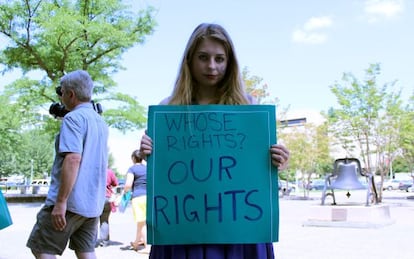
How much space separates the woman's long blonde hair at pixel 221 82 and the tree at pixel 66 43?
19.2 meters

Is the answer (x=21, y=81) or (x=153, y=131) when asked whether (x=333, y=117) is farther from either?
(x=153, y=131)

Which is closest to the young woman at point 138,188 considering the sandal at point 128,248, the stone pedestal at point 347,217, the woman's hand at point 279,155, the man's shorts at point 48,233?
the sandal at point 128,248

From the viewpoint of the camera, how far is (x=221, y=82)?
86.2 inches

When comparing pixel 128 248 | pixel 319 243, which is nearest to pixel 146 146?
pixel 128 248

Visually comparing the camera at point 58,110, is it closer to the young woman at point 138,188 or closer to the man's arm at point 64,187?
the man's arm at point 64,187

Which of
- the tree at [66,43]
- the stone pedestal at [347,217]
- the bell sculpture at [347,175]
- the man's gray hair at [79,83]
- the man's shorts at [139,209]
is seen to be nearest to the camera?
the man's gray hair at [79,83]

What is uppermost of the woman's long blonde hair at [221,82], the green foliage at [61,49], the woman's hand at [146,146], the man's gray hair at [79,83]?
the green foliage at [61,49]

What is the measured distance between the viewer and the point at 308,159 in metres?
34.5

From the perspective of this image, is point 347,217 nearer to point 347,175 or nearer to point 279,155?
point 347,175

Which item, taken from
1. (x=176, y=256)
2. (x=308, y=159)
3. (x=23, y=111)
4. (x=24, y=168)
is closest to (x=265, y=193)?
(x=176, y=256)

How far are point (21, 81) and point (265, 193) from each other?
21.6 metres

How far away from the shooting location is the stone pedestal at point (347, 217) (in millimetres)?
10922

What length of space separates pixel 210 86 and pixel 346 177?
1058 cm

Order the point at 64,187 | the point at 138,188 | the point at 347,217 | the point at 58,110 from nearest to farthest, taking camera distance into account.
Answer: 1. the point at 64,187
2. the point at 58,110
3. the point at 138,188
4. the point at 347,217
